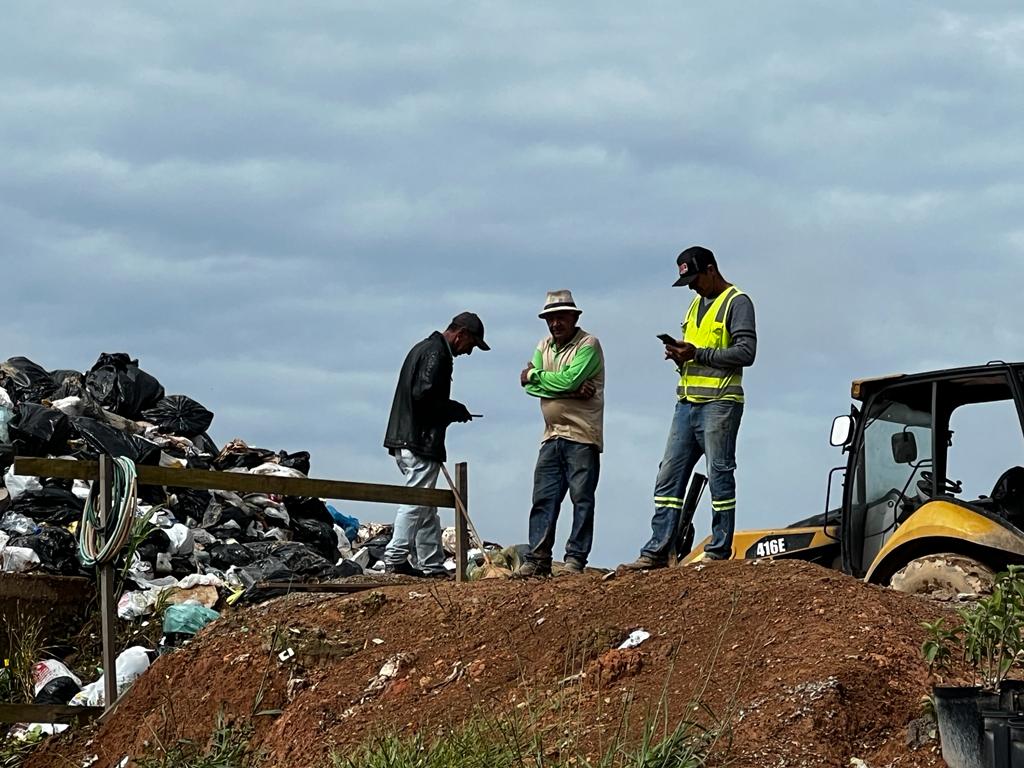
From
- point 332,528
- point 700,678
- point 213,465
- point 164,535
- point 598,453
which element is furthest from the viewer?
point 213,465

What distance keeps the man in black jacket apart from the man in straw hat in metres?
Result: 1.58

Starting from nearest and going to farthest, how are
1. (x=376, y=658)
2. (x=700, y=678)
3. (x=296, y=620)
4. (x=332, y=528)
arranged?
(x=700, y=678), (x=376, y=658), (x=296, y=620), (x=332, y=528)

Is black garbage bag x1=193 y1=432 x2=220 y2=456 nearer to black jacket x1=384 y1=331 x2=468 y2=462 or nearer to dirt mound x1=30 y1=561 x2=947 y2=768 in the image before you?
black jacket x1=384 y1=331 x2=468 y2=462

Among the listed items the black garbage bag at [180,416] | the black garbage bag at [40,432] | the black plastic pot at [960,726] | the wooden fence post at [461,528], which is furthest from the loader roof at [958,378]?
the black garbage bag at [180,416]

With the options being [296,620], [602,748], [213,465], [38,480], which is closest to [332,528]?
[213,465]

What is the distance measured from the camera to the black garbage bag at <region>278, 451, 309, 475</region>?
17312mm

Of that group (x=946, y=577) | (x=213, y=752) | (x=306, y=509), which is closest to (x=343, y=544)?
(x=306, y=509)

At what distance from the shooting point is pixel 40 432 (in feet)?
47.4

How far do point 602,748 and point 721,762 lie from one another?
497 mm

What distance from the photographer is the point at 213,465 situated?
16.6m

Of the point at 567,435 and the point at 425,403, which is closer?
the point at 567,435

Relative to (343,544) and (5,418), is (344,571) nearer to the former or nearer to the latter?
(343,544)

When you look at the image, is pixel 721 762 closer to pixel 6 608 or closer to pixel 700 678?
pixel 700 678

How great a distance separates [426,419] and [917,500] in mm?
3777
